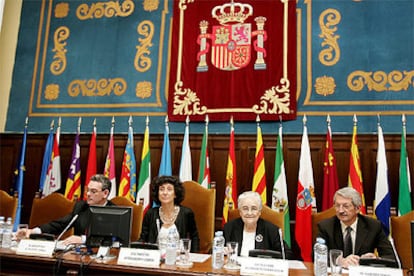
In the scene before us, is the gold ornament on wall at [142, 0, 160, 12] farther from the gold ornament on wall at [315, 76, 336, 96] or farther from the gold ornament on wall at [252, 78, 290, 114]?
the gold ornament on wall at [315, 76, 336, 96]

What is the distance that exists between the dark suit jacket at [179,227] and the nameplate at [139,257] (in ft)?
2.84

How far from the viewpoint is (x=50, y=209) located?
11.6 feet

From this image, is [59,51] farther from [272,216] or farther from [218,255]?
[218,255]

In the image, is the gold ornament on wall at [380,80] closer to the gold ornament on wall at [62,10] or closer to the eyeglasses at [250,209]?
the eyeglasses at [250,209]

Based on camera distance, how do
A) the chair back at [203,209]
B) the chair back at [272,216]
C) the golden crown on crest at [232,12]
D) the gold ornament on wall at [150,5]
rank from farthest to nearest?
the gold ornament on wall at [150,5]
the golden crown on crest at [232,12]
the chair back at [203,209]
the chair back at [272,216]

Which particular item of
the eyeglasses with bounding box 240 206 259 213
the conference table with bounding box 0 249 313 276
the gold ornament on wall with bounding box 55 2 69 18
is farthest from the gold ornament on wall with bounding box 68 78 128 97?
the conference table with bounding box 0 249 313 276

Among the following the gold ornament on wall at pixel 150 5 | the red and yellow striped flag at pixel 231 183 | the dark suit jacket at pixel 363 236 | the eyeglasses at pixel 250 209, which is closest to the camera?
the dark suit jacket at pixel 363 236

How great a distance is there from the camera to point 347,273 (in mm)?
1998

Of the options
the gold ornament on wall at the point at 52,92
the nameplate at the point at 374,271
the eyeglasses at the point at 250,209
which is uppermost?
the gold ornament on wall at the point at 52,92

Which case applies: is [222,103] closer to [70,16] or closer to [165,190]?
[165,190]

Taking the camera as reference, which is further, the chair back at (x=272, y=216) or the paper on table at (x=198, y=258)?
the chair back at (x=272, y=216)

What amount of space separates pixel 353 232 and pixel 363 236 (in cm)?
7

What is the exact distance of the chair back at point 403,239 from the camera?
110 inches

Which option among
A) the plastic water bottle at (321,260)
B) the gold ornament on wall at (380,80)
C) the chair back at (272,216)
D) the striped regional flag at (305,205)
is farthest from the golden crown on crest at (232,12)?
the plastic water bottle at (321,260)
